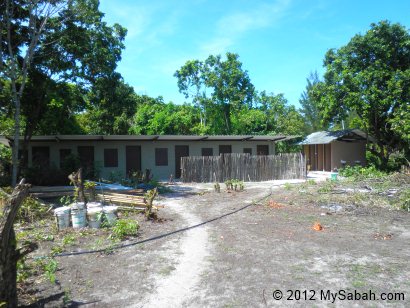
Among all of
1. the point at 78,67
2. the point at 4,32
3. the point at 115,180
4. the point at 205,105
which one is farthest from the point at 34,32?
the point at 205,105

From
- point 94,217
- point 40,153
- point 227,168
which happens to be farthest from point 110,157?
point 94,217

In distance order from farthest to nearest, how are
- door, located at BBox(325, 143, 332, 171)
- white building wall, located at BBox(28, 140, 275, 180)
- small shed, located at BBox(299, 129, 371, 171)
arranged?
door, located at BBox(325, 143, 332, 171), small shed, located at BBox(299, 129, 371, 171), white building wall, located at BBox(28, 140, 275, 180)

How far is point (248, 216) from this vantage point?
977 cm

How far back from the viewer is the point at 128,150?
21.2 meters

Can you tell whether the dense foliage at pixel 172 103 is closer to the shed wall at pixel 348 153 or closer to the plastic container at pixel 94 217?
the shed wall at pixel 348 153

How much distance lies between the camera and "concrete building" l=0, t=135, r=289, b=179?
19.9 m

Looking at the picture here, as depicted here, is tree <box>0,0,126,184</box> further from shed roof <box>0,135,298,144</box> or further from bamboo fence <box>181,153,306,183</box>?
bamboo fence <box>181,153,306,183</box>

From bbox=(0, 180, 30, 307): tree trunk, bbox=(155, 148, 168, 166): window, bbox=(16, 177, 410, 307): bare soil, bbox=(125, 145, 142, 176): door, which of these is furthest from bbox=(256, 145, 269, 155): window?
bbox=(0, 180, 30, 307): tree trunk

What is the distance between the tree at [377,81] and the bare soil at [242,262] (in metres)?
12.1

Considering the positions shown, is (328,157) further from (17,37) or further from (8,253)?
(8,253)

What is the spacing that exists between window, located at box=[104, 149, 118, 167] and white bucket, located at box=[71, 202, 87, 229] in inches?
506

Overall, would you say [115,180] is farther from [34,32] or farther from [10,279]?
[10,279]

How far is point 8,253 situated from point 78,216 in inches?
162

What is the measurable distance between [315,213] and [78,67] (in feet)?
39.5
